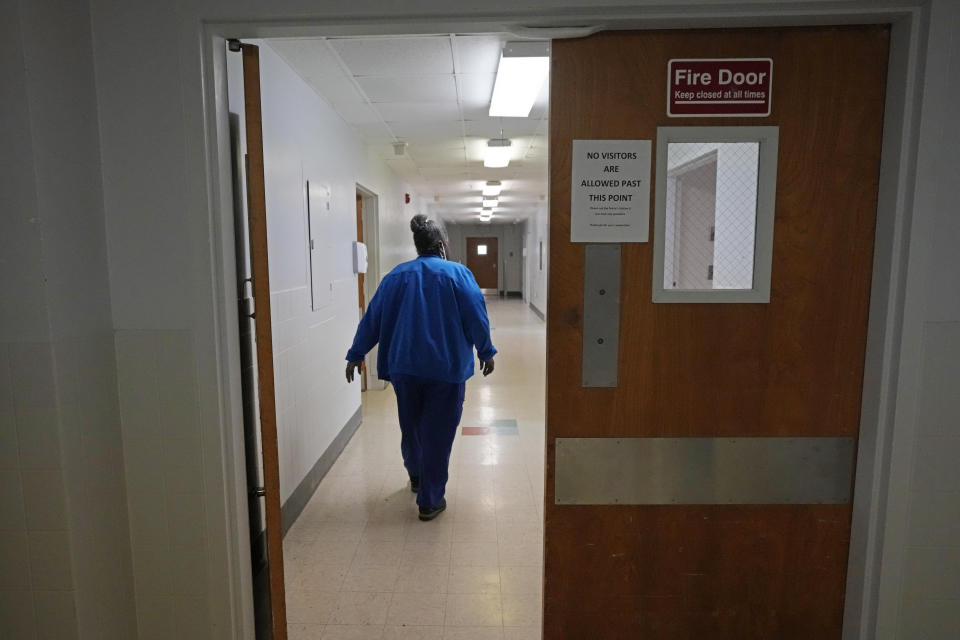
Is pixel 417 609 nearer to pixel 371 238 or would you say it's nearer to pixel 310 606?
pixel 310 606

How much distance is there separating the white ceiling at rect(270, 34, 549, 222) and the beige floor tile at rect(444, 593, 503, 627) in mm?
2490

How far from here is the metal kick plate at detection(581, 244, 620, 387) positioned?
1590 mm

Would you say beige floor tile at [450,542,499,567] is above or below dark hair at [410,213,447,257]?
below

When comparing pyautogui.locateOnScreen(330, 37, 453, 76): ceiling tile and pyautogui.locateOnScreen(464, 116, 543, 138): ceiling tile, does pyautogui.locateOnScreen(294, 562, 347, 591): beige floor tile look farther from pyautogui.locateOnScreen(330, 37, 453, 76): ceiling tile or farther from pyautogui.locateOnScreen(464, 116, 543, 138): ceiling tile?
pyautogui.locateOnScreen(464, 116, 543, 138): ceiling tile

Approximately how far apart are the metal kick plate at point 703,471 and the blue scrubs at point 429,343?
1271 millimetres

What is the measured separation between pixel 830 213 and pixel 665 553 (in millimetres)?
1145

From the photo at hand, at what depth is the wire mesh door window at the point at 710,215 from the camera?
5.32ft

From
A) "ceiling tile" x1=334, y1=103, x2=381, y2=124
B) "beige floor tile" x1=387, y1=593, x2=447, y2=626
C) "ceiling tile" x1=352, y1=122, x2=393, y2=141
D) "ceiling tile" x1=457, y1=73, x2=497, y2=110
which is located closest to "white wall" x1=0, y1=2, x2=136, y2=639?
"beige floor tile" x1=387, y1=593, x2=447, y2=626

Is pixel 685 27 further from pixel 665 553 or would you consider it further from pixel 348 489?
pixel 348 489

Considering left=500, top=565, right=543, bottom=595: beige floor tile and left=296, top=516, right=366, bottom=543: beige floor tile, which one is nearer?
left=500, top=565, right=543, bottom=595: beige floor tile

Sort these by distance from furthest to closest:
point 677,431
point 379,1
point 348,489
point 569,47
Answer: point 348,489, point 677,431, point 569,47, point 379,1

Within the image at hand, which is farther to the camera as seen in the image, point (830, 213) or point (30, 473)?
point (830, 213)

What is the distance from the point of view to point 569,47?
153 cm

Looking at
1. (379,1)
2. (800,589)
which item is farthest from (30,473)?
(800,589)
